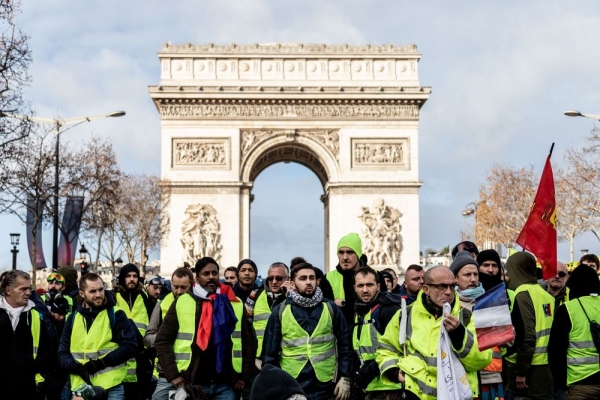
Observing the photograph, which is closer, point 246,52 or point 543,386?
point 543,386

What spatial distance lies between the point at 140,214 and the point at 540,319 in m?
42.4

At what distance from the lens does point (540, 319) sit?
28.6 ft

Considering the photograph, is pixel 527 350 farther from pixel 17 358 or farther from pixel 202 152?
pixel 202 152

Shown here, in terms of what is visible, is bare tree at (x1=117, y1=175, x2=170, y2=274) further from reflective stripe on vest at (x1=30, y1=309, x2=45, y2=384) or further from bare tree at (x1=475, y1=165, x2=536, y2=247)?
reflective stripe on vest at (x1=30, y1=309, x2=45, y2=384)

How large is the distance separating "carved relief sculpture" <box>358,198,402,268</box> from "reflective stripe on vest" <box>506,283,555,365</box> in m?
30.2

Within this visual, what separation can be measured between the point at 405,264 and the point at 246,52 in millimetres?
11337

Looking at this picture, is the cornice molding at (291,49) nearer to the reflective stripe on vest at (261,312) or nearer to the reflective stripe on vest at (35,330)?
the reflective stripe on vest at (261,312)

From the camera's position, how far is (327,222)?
139 ft

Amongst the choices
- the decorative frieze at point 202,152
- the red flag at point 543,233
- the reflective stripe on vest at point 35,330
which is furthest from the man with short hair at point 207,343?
the decorative frieze at point 202,152

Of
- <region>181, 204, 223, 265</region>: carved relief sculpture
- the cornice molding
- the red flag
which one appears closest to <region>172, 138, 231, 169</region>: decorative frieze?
<region>181, 204, 223, 265</region>: carved relief sculpture

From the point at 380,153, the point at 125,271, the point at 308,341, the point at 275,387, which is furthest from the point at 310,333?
the point at 380,153

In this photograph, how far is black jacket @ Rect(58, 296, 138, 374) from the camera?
8297 millimetres

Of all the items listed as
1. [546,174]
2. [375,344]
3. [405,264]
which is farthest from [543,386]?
[405,264]

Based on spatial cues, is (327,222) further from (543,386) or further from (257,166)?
(543,386)
